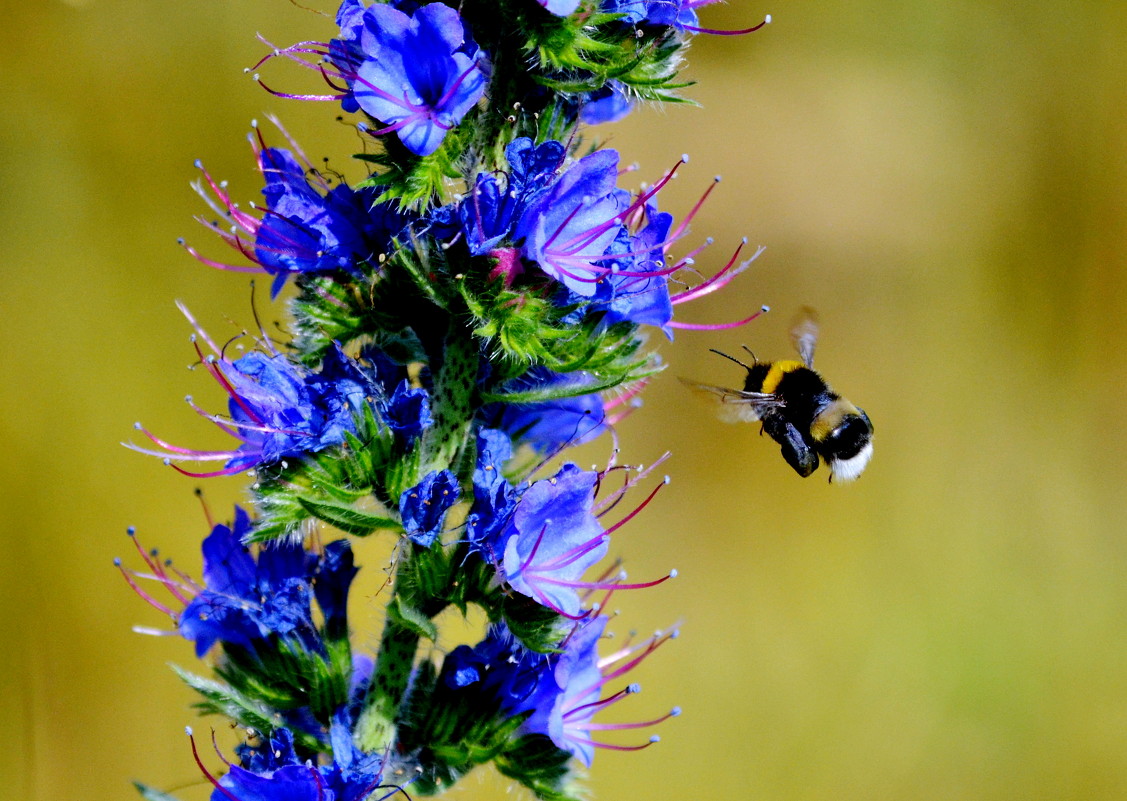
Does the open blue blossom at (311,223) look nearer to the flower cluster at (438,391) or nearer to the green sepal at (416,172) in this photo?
the flower cluster at (438,391)

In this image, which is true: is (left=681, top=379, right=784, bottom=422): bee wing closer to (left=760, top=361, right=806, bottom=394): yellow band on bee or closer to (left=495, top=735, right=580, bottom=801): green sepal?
(left=760, top=361, right=806, bottom=394): yellow band on bee

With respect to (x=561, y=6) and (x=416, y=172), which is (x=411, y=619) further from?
(x=561, y=6)

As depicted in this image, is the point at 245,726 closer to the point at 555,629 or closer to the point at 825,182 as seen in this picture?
the point at 555,629

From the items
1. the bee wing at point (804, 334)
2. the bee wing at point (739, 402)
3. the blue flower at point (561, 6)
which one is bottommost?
the bee wing at point (739, 402)

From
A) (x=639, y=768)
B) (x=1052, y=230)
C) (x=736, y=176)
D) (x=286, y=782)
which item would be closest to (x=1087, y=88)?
(x=1052, y=230)

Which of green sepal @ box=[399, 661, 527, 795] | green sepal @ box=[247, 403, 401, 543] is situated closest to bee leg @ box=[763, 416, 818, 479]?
green sepal @ box=[399, 661, 527, 795]

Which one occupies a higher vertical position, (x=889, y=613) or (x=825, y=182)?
(x=825, y=182)

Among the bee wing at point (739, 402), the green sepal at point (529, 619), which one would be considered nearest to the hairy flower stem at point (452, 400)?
the green sepal at point (529, 619)
